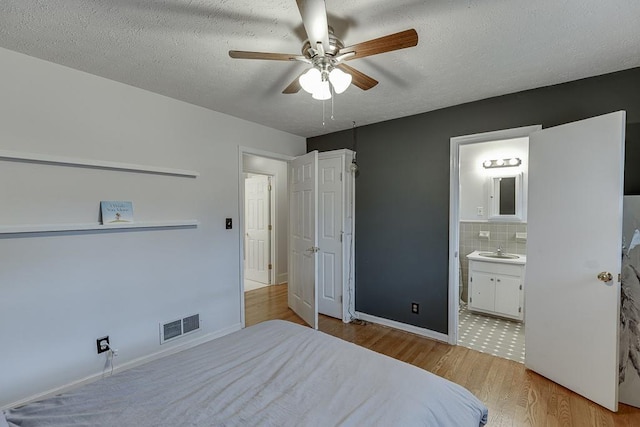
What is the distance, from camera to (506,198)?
3648mm

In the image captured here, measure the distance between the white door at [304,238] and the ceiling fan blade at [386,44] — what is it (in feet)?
5.36

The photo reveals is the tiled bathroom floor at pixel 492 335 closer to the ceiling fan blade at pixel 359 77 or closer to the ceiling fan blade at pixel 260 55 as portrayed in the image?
the ceiling fan blade at pixel 359 77

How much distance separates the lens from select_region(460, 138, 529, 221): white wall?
358 centimetres

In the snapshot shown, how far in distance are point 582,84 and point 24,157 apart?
13.1 ft

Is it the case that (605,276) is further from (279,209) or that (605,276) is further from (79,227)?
(279,209)

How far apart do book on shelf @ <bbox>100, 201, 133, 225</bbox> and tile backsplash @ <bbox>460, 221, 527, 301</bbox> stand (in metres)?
3.96

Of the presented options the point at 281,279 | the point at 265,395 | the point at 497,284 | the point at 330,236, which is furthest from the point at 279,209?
the point at 265,395

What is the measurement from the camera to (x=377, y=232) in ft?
10.9

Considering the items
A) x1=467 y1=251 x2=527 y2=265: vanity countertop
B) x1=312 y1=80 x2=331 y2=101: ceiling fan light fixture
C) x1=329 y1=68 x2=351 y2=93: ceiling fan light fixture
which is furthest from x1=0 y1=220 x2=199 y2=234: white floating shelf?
x1=467 y1=251 x2=527 y2=265: vanity countertop

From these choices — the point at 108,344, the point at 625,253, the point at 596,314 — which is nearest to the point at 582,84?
the point at 625,253

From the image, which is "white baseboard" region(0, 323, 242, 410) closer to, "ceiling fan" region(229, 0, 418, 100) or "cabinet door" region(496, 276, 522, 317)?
"ceiling fan" region(229, 0, 418, 100)

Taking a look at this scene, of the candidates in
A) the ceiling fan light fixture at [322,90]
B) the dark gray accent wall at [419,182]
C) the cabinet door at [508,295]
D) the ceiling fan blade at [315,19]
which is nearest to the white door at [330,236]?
the dark gray accent wall at [419,182]

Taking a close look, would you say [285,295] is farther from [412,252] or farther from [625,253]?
[625,253]

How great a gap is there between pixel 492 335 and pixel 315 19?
3.38 metres
